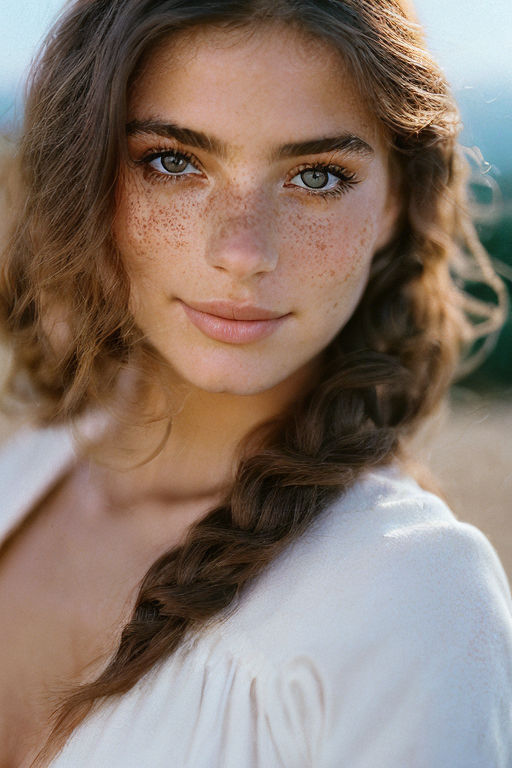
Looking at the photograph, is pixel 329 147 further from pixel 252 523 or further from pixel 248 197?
pixel 252 523

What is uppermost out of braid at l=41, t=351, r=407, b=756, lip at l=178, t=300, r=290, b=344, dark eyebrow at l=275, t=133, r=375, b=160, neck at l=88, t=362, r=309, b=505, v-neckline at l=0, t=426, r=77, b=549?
dark eyebrow at l=275, t=133, r=375, b=160

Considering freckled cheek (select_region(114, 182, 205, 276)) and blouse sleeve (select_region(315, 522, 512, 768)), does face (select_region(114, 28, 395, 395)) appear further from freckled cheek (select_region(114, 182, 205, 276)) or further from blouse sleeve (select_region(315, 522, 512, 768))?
blouse sleeve (select_region(315, 522, 512, 768))

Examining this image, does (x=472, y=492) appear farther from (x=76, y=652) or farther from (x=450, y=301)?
(x=76, y=652)

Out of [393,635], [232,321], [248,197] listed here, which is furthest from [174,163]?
[393,635]

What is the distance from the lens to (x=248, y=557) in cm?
121

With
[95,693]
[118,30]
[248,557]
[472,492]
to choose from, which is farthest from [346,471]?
[472,492]

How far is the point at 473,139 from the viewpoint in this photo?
1.46 metres

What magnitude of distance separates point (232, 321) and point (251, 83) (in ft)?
1.03

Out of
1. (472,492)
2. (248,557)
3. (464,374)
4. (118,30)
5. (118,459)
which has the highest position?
(118,30)

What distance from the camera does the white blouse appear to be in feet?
3.44

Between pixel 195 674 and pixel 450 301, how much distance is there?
2.68ft

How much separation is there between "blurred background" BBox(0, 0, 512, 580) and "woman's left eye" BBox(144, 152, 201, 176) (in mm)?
313

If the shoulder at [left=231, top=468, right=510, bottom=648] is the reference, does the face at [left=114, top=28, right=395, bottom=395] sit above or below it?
above

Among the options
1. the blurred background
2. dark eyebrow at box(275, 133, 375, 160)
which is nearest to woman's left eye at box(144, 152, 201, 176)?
dark eyebrow at box(275, 133, 375, 160)
